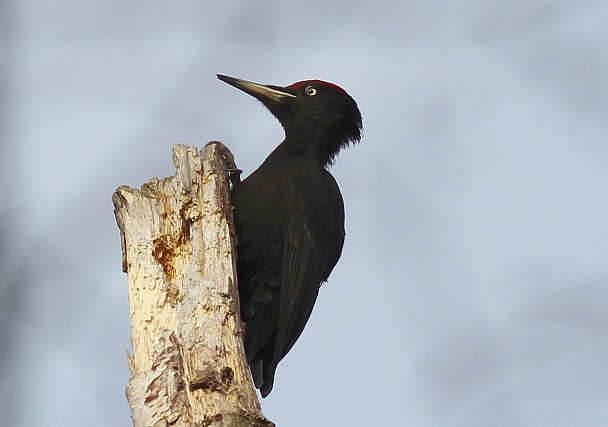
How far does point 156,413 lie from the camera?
Result: 10.0 ft

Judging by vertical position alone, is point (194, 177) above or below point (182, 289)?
above

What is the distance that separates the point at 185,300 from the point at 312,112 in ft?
7.57

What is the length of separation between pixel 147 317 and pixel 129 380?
1.07 feet

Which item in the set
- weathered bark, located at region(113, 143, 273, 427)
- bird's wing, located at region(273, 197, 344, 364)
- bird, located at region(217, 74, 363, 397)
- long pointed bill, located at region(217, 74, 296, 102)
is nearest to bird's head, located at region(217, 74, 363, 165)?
long pointed bill, located at region(217, 74, 296, 102)

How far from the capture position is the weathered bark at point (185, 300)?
3.09 m

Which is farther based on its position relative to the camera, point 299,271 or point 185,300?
point 299,271

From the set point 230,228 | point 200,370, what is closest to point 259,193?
point 230,228

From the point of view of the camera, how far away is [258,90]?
547 centimetres

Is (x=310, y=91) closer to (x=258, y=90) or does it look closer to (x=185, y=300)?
(x=258, y=90)

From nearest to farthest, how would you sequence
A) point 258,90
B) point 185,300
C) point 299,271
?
1. point 185,300
2. point 299,271
3. point 258,90

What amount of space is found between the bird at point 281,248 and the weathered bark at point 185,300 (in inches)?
20.4

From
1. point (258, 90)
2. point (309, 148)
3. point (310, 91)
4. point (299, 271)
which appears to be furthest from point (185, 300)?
point (310, 91)

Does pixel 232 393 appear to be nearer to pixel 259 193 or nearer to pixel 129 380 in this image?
pixel 129 380

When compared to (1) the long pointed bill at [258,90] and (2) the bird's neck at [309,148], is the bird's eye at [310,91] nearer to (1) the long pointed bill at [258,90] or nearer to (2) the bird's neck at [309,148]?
(1) the long pointed bill at [258,90]
